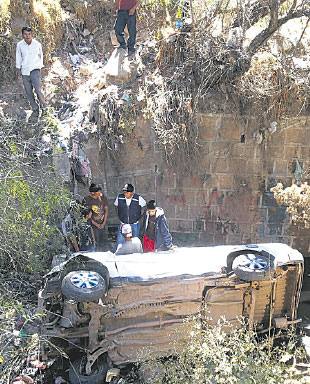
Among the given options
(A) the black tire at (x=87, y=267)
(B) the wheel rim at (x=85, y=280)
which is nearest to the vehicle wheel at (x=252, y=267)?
(A) the black tire at (x=87, y=267)

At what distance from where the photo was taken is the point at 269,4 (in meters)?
→ 7.71

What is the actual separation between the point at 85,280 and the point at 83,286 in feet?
0.34

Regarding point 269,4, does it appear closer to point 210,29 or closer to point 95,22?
point 210,29

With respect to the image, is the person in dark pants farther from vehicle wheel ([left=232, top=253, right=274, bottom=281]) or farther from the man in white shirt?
vehicle wheel ([left=232, top=253, right=274, bottom=281])

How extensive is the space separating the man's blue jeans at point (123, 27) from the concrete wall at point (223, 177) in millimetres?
1957

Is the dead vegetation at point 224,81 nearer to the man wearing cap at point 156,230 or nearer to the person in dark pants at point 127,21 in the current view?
the person in dark pants at point 127,21

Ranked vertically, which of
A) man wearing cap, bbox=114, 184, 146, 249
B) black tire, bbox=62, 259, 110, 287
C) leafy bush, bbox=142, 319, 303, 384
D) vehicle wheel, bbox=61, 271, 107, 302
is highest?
man wearing cap, bbox=114, 184, 146, 249

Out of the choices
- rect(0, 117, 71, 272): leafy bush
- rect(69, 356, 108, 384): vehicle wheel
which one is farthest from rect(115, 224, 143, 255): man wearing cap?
rect(69, 356, 108, 384): vehicle wheel

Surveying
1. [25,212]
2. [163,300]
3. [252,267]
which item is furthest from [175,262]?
[25,212]

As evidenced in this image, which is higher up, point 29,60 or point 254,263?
point 29,60

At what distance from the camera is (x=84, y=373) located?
16.9ft

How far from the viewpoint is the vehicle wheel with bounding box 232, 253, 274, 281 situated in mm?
5164

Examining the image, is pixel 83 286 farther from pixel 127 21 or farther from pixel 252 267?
pixel 127 21

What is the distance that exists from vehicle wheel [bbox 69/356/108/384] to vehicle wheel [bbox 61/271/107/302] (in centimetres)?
97
